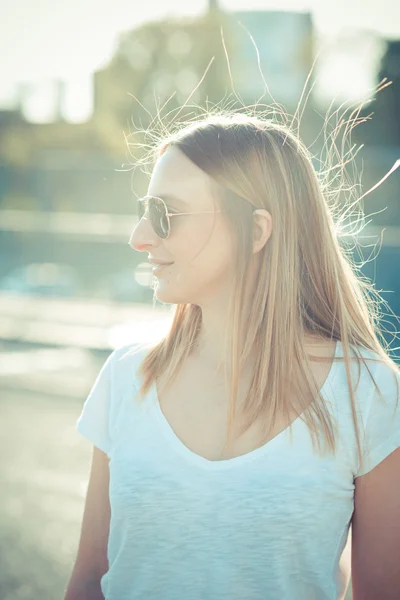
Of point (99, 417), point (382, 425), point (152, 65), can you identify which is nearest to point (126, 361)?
point (99, 417)

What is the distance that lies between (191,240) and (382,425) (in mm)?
653

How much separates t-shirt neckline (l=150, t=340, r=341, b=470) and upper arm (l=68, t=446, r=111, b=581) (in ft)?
0.72

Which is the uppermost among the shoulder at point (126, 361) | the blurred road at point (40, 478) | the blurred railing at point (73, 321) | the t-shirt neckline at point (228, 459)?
the shoulder at point (126, 361)

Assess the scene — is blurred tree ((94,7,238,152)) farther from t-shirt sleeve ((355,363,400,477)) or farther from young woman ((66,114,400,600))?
t-shirt sleeve ((355,363,400,477))

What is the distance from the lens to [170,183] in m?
2.03

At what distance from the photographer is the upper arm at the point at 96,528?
2.01m

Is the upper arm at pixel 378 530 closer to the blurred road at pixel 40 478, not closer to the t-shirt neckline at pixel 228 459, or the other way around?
the t-shirt neckline at pixel 228 459

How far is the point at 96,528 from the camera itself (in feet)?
6.60

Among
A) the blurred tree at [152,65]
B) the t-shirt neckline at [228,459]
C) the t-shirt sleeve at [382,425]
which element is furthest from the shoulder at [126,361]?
the blurred tree at [152,65]

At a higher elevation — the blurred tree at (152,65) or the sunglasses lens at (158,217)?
the blurred tree at (152,65)

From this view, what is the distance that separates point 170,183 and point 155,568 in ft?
3.11

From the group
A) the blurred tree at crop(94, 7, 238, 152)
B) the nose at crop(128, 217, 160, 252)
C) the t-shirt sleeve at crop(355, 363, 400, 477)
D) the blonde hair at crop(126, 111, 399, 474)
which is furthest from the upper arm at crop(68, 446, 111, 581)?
the blurred tree at crop(94, 7, 238, 152)

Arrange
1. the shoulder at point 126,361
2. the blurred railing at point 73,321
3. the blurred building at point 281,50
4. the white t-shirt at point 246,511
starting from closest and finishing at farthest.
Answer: the white t-shirt at point 246,511 < the shoulder at point 126,361 < the blurred railing at point 73,321 < the blurred building at point 281,50

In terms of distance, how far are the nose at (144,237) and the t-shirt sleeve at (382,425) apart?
67 cm
